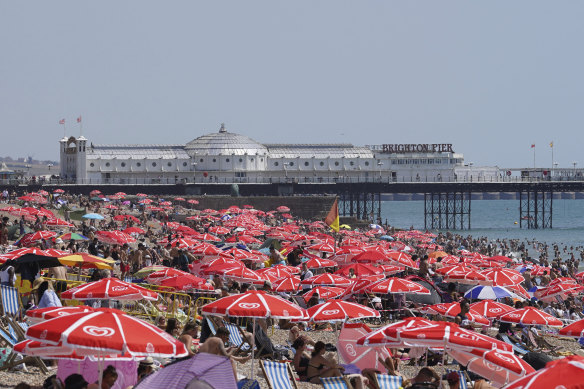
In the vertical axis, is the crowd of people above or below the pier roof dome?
below

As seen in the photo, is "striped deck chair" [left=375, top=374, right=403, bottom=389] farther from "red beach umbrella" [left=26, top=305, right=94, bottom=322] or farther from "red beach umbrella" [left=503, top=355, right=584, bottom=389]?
"red beach umbrella" [left=503, top=355, right=584, bottom=389]

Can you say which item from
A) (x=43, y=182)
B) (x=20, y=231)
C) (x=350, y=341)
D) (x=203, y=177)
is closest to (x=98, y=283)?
(x=350, y=341)

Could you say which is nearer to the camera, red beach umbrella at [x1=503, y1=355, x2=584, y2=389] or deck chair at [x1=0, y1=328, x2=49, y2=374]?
red beach umbrella at [x1=503, y1=355, x2=584, y2=389]

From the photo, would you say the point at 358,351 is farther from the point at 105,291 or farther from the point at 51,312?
the point at 51,312

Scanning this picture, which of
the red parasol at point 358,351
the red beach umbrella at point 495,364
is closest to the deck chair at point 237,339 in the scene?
the red parasol at point 358,351

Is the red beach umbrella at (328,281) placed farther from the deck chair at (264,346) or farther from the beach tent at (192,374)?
the beach tent at (192,374)

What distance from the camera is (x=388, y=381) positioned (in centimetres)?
1057

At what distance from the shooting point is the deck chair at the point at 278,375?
32.8 ft

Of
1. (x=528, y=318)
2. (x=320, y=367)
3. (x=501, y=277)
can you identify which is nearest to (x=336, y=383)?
(x=320, y=367)

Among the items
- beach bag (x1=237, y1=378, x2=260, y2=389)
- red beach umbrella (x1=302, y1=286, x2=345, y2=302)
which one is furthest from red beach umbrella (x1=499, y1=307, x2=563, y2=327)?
beach bag (x1=237, y1=378, x2=260, y2=389)

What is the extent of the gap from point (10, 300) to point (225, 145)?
78.0 m

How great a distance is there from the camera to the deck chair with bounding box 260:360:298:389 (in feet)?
32.8

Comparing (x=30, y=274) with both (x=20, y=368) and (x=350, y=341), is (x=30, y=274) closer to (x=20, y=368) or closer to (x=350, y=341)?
(x=20, y=368)

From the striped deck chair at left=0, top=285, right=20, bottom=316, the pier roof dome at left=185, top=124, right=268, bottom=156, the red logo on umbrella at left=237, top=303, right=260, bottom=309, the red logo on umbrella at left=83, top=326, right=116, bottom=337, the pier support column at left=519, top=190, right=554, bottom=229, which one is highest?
the pier roof dome at left=185, top=124, right=268, bottom=156
